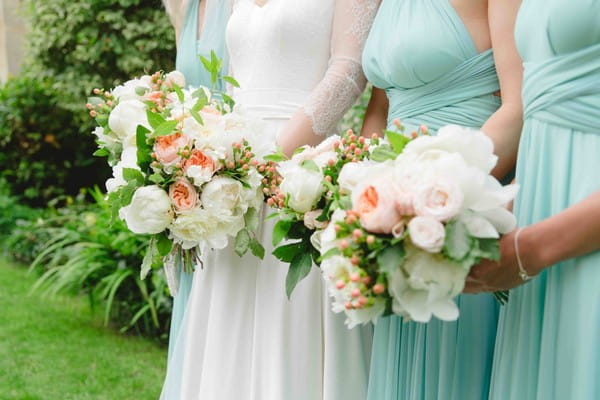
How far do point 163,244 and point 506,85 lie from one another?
118cm

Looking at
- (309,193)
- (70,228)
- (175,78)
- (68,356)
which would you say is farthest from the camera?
(70,228)

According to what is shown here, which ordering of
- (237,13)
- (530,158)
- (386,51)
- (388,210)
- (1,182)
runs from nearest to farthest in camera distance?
(388,210) < (530,158) < (386,51) < (237,13) < (1,182)

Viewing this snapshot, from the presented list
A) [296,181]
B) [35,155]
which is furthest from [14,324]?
[296,181]

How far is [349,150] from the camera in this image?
1860 mm

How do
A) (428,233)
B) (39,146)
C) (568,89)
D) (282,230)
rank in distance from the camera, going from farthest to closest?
(39,146) < (282,230) < (568,89) < (428,233)

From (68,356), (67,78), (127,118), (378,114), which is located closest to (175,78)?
(127,118)

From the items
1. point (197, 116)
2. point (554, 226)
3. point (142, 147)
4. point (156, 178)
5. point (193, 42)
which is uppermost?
point (193, 42)

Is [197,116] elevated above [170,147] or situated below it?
above

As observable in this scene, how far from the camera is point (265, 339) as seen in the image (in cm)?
247

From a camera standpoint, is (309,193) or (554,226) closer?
(554,226)

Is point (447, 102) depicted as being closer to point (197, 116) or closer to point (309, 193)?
point (309, 193)

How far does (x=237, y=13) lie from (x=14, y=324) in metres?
4.30

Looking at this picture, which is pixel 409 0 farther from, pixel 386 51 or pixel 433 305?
pixel 433 305

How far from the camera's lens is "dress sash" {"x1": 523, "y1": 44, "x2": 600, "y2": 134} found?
62.8 inches
